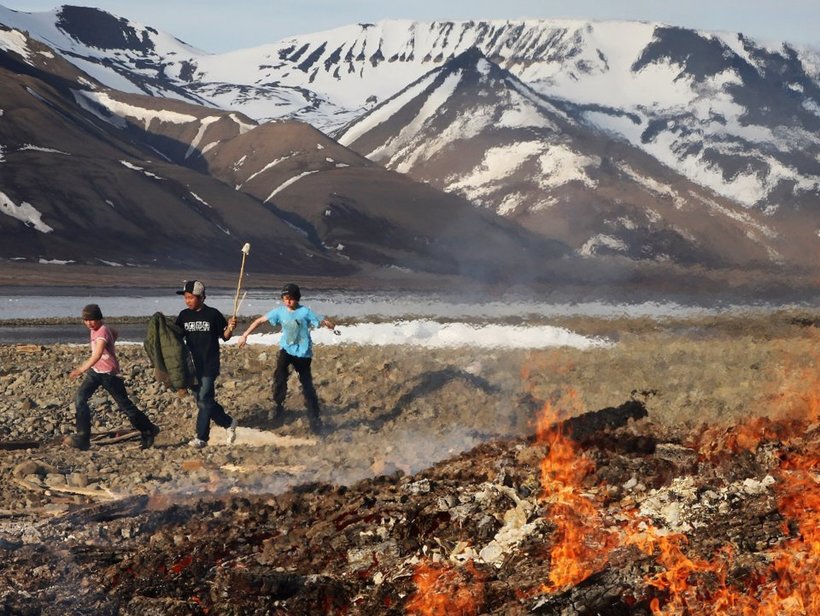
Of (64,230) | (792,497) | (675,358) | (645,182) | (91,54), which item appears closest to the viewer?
(792,497)

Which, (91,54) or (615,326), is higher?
(91,54)

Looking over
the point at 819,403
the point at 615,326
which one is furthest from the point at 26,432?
the point at 615,326

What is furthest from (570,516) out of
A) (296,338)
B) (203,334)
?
(296,338)

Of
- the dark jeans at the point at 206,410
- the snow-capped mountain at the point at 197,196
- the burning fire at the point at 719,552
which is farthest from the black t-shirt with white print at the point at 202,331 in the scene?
the snow-capped mountain at the point at 197,196

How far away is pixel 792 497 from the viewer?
377 inches

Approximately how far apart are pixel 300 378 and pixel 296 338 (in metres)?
0.65

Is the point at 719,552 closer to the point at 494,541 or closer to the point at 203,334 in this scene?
the point at 494,541

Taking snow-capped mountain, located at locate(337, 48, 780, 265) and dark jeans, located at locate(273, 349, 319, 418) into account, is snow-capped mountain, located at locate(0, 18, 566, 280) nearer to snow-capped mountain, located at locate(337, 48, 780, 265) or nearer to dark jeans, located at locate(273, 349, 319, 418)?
snow-capped mountain, located at locate(337, 48, 780, 265)

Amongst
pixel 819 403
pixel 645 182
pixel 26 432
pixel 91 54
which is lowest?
pixel 26 432

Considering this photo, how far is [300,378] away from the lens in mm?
15766

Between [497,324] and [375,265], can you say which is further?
[375,265]

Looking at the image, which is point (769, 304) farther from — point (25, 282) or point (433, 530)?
point (25, 282)

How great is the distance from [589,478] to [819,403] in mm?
3541

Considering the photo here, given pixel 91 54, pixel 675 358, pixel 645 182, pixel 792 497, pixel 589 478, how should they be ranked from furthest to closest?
pixel 91 54 → pixel 645 182 → pixel 675 358 → pixel 589 478 → pixel 792 497
